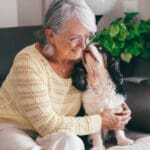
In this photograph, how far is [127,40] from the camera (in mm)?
2406

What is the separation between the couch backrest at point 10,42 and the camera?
94.3 inches

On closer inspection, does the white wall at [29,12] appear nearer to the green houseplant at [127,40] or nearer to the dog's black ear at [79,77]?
the green houseplant at [127,40]

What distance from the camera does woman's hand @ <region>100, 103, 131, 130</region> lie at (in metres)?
1.56

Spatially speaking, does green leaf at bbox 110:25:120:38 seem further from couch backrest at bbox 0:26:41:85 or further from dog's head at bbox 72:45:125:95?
dog's head at bbox 72:45:125:95

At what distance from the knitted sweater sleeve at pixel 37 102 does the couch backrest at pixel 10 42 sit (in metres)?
0.90

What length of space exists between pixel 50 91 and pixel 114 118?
28 centimetres

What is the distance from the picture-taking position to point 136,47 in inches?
93.7

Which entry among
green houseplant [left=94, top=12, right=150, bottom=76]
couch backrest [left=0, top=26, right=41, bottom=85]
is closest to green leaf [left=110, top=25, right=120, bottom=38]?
green houseplant [left=94, top=12, right=150, bottom=76]

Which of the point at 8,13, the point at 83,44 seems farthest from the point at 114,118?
the point at 8,13

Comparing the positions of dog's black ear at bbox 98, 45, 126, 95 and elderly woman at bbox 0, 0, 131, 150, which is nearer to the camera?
→ elderly woman at bbox 0, 0, 131, 150

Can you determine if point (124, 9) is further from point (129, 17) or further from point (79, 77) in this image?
point (79, 77)

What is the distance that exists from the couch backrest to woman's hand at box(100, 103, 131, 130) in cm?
97

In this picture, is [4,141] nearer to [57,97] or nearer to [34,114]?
[34,114]

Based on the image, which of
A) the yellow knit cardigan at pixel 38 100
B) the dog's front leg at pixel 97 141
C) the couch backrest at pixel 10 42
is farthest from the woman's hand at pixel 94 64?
the couch backrest at pixel 10 42
